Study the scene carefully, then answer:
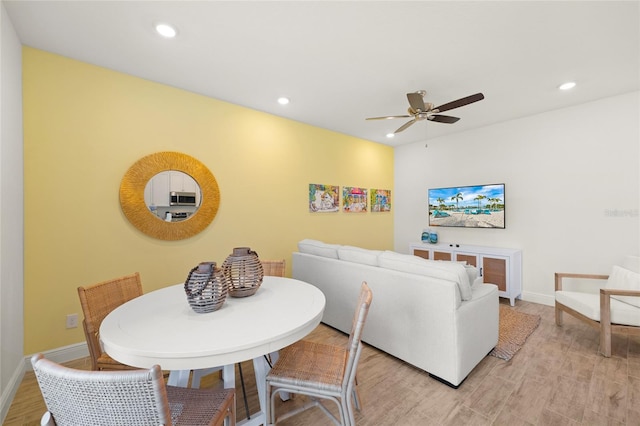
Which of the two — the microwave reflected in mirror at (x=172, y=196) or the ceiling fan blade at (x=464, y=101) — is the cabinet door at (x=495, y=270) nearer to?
the ceiling fan blade at (x=464, y=101)

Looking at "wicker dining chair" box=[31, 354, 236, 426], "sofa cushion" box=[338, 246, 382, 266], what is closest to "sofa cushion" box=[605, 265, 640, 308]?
"sofa cushion" box=[338, 246, 382, 266]

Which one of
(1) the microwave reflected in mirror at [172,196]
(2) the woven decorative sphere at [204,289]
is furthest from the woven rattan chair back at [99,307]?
(1) the microwave reflected in mirror at [172,196]

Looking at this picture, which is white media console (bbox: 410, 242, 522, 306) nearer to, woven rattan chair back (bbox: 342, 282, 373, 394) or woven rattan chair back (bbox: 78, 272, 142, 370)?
woven rattan chair back (bbox: 342, 282, 373, 394)

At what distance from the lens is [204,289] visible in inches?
54.7

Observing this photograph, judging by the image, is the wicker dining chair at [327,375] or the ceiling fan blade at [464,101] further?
the ceiling fan blade at [464,101]

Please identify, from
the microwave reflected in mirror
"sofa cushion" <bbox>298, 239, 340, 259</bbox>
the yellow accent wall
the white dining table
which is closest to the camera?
the white dining table

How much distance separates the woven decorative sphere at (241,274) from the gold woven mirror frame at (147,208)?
1.55 metres

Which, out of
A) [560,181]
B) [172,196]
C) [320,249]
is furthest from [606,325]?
[172,196]

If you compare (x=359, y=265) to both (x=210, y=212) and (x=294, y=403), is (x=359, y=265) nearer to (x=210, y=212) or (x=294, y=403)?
(x=294, y=403)

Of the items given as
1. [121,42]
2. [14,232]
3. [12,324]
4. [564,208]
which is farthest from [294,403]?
[564,208]

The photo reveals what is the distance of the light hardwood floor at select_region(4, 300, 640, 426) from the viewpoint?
5.51 feet

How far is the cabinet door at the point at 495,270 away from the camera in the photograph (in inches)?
144

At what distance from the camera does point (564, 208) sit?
353 cm

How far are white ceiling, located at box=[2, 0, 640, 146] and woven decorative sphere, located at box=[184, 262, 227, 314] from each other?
1754 mm
